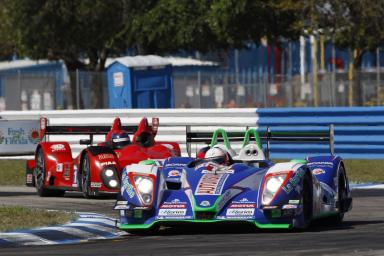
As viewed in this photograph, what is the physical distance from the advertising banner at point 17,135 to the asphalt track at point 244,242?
13.9 metres

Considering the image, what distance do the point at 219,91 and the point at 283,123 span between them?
700 cm

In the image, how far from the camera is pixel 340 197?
14117 millimetres

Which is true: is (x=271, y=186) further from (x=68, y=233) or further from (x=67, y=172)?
(x=67, y=172)

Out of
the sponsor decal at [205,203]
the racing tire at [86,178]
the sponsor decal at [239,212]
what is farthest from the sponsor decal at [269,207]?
the racing tire at [86,178]

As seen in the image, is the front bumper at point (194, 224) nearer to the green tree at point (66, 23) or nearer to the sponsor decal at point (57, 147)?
the sponsor decal at point (57, 147)

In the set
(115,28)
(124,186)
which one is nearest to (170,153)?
(124,186)

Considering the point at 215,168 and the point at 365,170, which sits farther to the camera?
the point at 365,170

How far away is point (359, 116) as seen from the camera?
25453 mm

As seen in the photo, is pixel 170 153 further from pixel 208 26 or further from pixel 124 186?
pixel 208 26

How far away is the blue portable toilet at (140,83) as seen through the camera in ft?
113

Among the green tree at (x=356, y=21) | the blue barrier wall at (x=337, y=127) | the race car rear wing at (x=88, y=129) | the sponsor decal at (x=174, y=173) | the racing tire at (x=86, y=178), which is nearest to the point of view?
the sponsor decal at (x=174, y=173)

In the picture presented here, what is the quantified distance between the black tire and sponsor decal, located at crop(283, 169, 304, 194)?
0.23m

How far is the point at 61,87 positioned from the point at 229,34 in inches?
202

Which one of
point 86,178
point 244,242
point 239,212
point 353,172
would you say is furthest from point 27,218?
point 353,172
